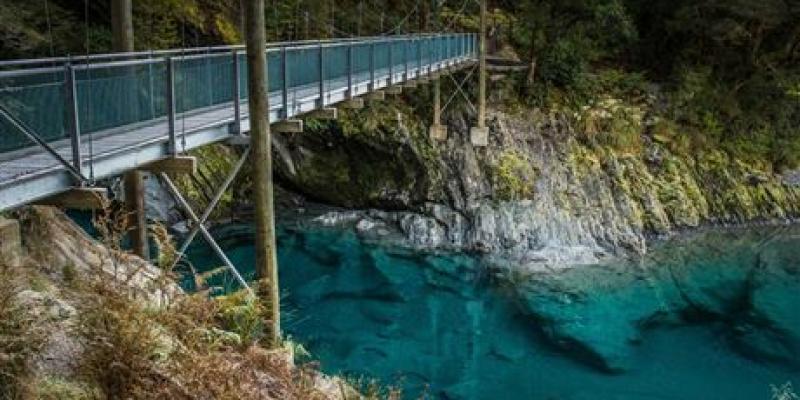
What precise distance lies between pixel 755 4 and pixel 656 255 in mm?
7635

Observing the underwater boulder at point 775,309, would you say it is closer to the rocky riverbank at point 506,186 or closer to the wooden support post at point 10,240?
the rocky riverbank at point 506,186

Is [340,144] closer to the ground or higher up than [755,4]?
closer to the ground

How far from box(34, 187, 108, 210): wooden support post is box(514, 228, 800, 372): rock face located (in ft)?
28.7

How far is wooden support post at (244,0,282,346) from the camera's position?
6.64m

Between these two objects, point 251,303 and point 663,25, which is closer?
point 251,303

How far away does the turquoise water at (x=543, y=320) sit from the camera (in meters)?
10.9

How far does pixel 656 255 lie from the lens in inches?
658

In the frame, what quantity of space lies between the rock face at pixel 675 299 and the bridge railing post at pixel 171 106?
26.1 feet

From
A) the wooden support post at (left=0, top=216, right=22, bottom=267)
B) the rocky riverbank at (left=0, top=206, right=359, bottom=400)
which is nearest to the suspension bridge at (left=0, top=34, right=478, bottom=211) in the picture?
the wooden support post at (left=0, top=216, right=22, bottom=267)

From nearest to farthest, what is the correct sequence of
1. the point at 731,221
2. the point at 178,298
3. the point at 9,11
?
the point at 178,298 < the point at 9,11 < the point at 731,221

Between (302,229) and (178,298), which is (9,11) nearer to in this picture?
(302,229)

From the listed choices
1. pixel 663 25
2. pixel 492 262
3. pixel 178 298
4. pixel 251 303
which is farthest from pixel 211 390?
pixel 663 25

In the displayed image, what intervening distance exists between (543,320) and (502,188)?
4.94 metres

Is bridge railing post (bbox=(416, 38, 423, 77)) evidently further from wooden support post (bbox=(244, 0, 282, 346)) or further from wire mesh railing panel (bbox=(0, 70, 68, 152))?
wire mesh railing panel (bbox=(0, 70, 68, 152))
